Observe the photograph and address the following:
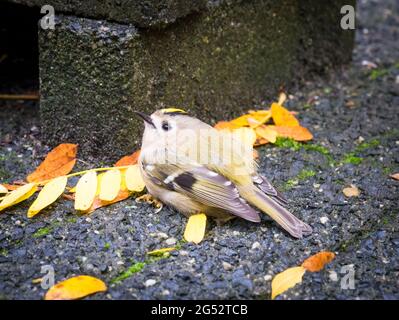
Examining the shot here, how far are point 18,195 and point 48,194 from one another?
0.50 ft

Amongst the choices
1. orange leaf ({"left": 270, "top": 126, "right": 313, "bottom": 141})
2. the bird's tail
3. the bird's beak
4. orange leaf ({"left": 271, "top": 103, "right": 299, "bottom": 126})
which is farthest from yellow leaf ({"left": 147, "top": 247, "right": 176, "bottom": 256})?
orange leaf ({"left": 271, "top": 103, "right": 299, "bottom": 126})

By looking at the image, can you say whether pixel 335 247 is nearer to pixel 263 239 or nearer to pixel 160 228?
pixel 263 239

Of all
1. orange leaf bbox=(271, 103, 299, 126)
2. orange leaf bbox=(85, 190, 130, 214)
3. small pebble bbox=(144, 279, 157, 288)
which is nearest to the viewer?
small pebble bbox=(144, 279, 157, 288)

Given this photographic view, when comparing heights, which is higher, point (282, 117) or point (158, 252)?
point (282, 117)

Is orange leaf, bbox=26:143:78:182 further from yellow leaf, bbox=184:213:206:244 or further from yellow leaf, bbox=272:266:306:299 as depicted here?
yellow leaf, bbox=272:266:306:299

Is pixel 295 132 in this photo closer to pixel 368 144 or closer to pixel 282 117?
pixel 282 117

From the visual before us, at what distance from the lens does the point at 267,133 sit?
420 centimetres

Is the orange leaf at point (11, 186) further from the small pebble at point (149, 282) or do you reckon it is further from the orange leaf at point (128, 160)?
the small pebble at point (149, 282)

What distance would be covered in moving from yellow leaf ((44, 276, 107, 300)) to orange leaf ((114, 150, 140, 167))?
1065 mm

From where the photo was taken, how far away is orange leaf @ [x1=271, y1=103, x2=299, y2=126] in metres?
4.34

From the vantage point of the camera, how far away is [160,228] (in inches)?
130

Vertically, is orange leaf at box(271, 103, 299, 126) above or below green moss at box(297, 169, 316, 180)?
above

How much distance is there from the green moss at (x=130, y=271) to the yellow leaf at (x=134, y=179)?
680 mm

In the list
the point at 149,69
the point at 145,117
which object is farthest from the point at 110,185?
the point at 149,69
